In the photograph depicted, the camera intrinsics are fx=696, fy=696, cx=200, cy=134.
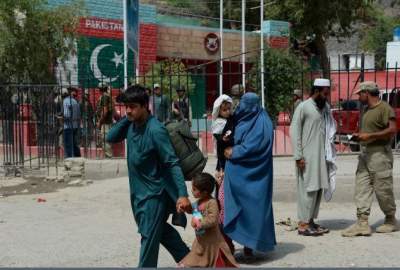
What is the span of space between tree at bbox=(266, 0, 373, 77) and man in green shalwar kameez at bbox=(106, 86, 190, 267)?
2074 cm

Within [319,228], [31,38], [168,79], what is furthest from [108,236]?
[168,79]

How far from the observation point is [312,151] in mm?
7258

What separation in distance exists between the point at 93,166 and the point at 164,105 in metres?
2.12

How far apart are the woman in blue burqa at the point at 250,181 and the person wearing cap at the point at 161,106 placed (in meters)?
7.00

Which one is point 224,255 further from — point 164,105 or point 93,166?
point 164,105

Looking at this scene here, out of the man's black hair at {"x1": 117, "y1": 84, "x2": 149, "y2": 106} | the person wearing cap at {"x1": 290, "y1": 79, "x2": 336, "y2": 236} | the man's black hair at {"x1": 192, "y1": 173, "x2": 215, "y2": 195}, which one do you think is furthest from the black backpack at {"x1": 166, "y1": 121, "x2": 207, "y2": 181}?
the person wearing cap at {"x1": 290, "y1": 79, "x2": 336, "y2": 236}

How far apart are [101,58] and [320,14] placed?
9207mm

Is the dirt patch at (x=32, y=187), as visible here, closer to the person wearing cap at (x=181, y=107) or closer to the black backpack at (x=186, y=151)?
the person wearing cap at (x=181, y=107)

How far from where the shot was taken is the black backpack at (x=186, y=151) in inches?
211

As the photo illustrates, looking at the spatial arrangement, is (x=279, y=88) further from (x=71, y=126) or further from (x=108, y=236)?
(x=108, y=236)

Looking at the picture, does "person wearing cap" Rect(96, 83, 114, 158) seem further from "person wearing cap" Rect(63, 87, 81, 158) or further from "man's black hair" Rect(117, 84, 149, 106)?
"man's black hair" Rect(117, 84, 149, 106)

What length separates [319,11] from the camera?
26609mm

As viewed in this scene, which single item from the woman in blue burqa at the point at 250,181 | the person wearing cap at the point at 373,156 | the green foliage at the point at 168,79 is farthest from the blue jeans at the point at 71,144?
the woman in blue burqa at the point at 250,181

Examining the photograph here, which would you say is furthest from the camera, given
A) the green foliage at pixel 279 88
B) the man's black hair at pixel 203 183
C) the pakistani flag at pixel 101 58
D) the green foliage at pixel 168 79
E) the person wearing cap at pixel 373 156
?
the pakistani flag at pixel 101 58
